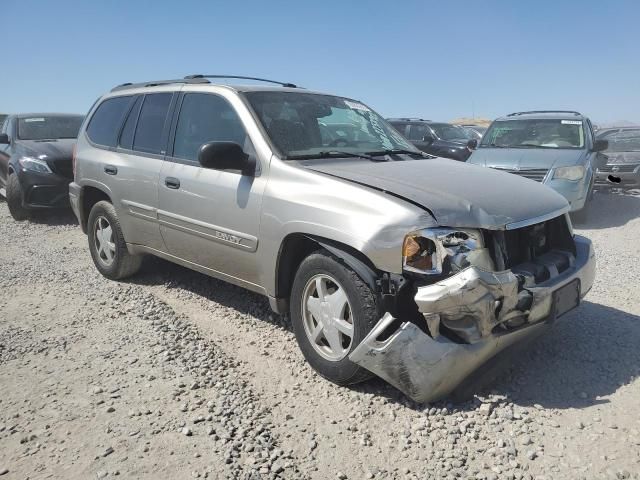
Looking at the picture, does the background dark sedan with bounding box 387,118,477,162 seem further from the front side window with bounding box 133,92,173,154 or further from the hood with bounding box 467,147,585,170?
the front side window with bounding box 133,92,173,154

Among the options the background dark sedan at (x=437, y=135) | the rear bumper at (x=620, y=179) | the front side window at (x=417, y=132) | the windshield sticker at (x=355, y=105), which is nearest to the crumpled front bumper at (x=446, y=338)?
the windshield sticker at (x=355, y=105)

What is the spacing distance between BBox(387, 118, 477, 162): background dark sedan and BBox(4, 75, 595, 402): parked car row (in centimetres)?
789

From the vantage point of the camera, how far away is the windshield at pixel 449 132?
14305 millimetres

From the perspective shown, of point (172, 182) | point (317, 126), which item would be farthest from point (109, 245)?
point (317, 126)

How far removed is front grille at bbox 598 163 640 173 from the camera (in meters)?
10.9

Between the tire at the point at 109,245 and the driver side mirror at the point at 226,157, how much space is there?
75.0 inches

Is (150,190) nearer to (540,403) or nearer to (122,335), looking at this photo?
(122,335)

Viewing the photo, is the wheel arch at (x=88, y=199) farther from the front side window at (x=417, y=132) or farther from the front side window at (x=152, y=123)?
the front side window at (x=417, y=132)

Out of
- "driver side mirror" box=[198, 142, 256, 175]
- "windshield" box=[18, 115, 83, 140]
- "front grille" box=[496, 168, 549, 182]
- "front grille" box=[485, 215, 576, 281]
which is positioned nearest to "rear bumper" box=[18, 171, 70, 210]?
"windshield" box=[18, 115, 83, 140]

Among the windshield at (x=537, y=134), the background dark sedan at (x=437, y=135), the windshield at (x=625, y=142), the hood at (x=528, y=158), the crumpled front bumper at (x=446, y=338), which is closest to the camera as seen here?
the crumpled front bumper at (x=446, y=338)

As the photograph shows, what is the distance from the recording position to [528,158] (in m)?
8.51

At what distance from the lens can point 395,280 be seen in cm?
287

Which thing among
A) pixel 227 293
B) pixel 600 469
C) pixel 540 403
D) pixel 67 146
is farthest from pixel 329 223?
pixel 67 146

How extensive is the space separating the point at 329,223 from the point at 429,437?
4.12 feet
